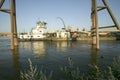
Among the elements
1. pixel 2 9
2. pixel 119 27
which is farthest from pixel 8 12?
pixel 119 27

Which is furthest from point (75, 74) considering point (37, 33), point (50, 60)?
point (37, 33)

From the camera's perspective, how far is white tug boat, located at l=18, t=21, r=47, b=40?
84006 millimetres

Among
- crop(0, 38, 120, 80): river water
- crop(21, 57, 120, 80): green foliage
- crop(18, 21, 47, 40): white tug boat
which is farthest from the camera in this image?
crop(18, 21, 47, 40): white tug boat

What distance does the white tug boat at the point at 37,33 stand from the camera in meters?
84.0

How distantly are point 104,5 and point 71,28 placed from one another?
5456cm

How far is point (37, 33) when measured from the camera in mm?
84625

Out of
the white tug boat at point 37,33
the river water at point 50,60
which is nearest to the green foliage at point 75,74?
the river water at point 50,60

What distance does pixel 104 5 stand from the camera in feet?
103

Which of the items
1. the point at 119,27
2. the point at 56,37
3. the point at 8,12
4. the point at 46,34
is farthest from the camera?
the point at 46,34

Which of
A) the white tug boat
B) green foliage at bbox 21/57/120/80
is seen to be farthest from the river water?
the white tug boat

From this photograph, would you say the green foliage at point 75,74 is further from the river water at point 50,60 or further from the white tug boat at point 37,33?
the white tug boat at point 37,33

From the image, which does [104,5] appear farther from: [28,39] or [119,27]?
[28,39]

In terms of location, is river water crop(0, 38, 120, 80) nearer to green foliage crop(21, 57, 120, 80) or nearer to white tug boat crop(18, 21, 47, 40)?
green foliage crop(21, 57, 120, 80)

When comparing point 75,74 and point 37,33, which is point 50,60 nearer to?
point 75,74
